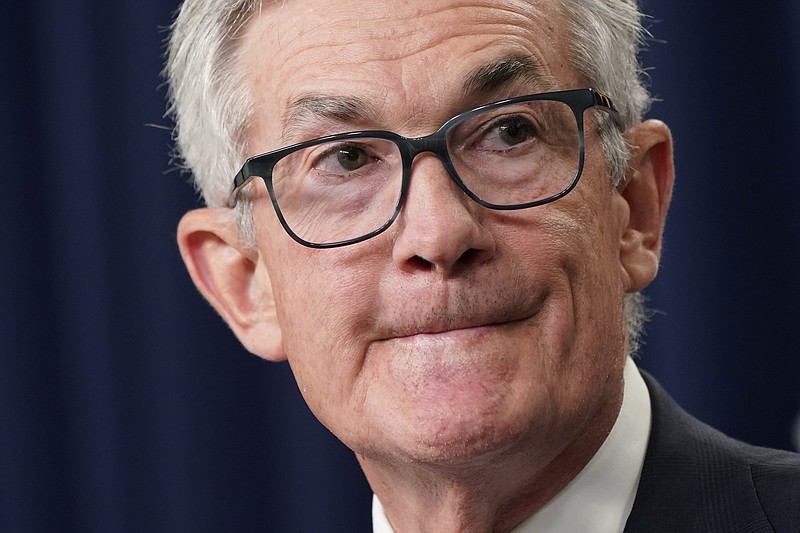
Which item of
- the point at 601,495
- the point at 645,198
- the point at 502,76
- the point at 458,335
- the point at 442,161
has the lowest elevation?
the point at 601,495

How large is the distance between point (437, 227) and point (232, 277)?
59 cm

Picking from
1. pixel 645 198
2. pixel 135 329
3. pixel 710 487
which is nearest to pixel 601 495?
pixel 710 487

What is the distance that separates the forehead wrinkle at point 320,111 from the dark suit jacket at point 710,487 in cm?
67

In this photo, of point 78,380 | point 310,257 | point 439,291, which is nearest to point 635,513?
point 439,291

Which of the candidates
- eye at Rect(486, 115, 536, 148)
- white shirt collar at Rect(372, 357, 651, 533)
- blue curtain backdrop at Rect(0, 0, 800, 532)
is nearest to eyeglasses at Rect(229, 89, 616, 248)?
eye at Rect(486, 115, 536, 148)

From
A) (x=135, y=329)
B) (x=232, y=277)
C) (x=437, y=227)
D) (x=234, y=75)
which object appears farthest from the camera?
(x=135, y=329)

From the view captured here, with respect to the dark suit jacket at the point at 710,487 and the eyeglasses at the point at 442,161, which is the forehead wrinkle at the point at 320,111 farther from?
the dark suit jacket at the point at 710,487

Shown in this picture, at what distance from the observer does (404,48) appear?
1510 mm

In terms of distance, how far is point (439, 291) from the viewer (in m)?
1.43

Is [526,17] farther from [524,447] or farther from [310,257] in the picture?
[524,447]

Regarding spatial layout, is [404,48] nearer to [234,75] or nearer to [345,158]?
[345,158]

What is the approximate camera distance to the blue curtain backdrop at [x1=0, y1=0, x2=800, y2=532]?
284 centimetres

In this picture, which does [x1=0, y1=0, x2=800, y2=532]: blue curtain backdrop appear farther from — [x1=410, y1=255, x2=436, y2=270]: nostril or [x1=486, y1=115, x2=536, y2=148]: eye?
[x1=410, y1=255, x2=436, y2=270]: nostril

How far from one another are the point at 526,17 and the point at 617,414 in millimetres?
613
